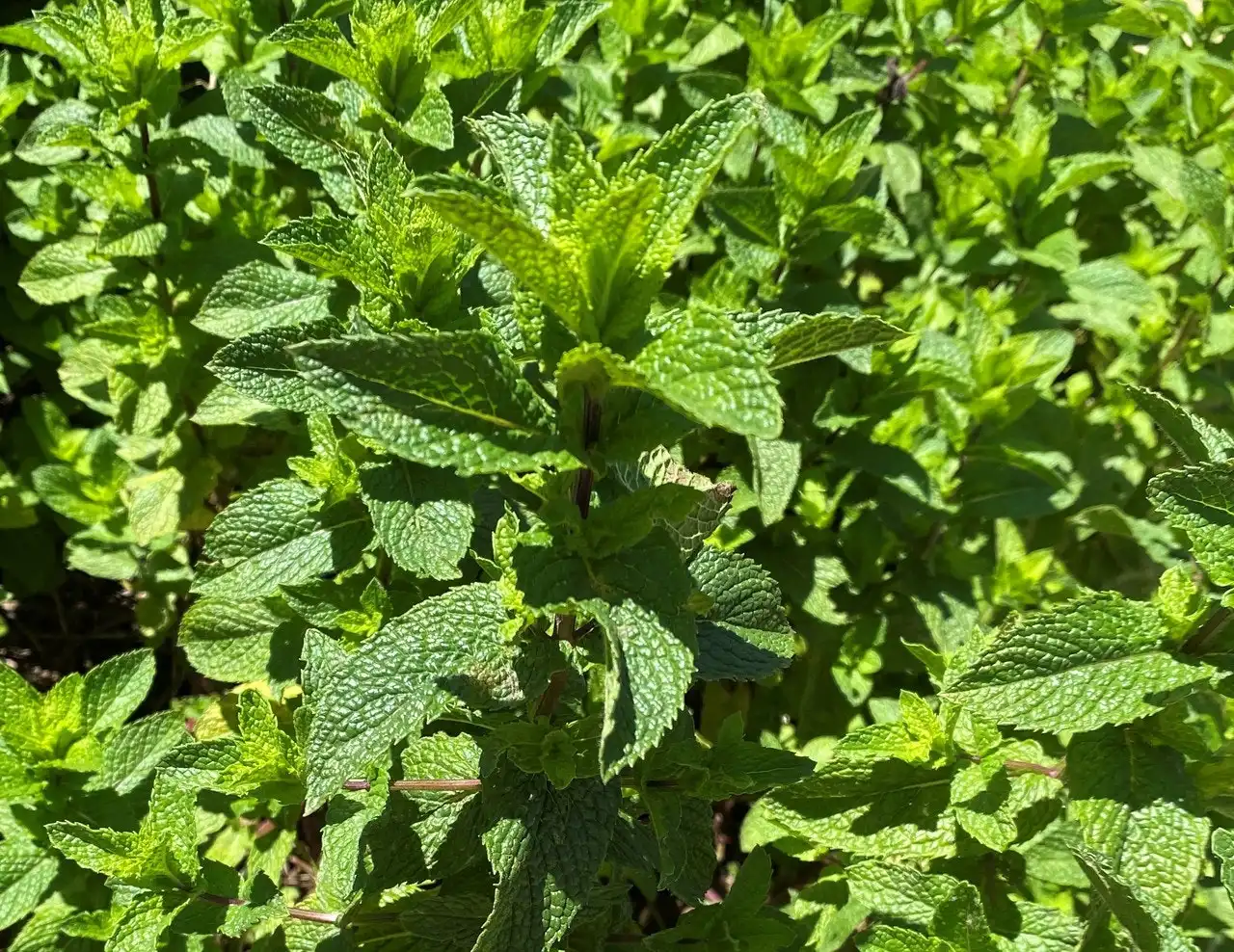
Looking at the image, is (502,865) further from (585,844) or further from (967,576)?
(967,576)

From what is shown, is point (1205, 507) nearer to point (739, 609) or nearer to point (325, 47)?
point (739, 609)

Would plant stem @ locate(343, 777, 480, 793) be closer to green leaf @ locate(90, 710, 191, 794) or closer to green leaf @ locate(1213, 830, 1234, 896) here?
green leaf @ locate(90, 710, 191, 794)

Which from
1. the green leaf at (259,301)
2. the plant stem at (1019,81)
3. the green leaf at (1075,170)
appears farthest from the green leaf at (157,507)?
the plant stem at (1019,81)

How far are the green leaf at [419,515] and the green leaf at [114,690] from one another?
2.67 feet

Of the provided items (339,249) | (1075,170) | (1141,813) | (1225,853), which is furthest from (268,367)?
(1075,170)

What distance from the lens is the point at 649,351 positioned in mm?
1030

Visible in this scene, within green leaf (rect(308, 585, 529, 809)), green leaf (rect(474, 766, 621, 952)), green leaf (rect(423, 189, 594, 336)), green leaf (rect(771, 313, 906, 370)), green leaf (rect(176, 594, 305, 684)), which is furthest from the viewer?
green leaf (rect(176, 594, 305, 684))

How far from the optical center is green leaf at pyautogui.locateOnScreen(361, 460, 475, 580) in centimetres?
145

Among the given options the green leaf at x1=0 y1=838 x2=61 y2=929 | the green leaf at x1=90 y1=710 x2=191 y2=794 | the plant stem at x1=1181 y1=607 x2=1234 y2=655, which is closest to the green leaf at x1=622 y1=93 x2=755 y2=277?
the plant stem at x1=1181 y1=607 x2=1234 y2=655

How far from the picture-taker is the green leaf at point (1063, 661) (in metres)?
1.43

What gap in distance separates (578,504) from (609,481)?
0.16 metres

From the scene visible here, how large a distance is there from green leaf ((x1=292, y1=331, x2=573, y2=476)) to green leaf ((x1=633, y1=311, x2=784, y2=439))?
148 mm

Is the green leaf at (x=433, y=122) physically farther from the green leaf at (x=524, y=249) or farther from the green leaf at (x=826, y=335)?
the green leaf at (x=826, y=335)

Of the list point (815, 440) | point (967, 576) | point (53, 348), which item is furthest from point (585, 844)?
point (53, 348)
